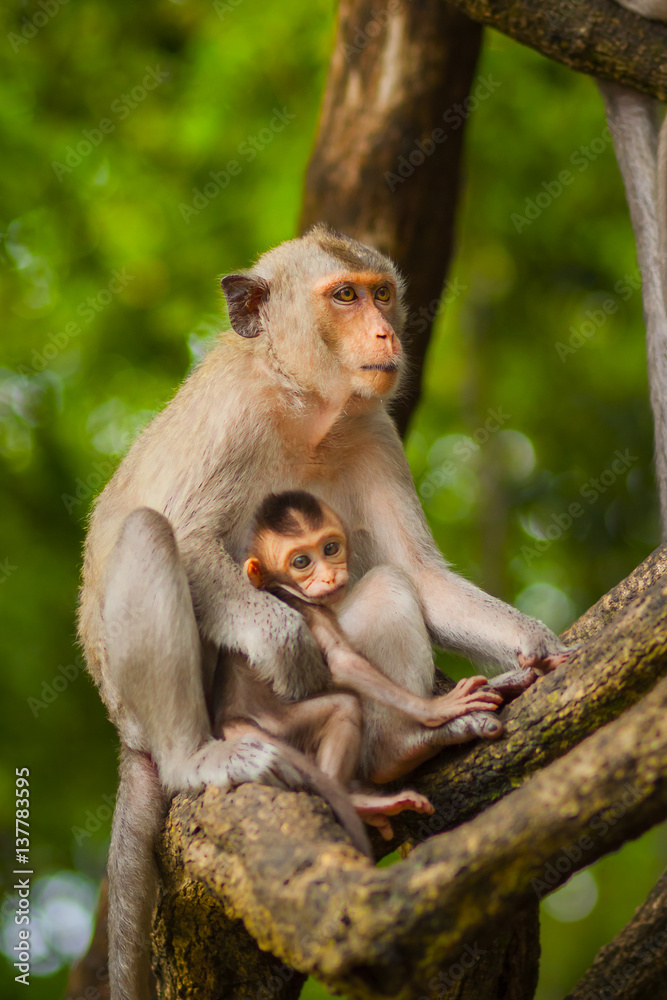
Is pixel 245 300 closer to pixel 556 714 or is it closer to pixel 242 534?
pixel 242 534

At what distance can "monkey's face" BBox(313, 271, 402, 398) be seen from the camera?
359cm

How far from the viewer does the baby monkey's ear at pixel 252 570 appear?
11.5 feet

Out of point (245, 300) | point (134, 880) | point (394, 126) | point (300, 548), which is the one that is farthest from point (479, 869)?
point (394, 126)

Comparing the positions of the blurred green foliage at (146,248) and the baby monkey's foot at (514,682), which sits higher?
the blurred green foliage at (146,248)

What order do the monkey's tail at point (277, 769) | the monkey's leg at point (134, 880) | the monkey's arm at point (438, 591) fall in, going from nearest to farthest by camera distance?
the monkey's tail at point (277, 769), the monkey's leg at point (134, 880), the monkey's arm at point (438, 591)

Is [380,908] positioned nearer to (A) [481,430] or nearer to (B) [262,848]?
(B) [262,848]

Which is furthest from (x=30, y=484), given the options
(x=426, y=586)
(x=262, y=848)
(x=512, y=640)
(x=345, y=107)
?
(x=262, y=848)

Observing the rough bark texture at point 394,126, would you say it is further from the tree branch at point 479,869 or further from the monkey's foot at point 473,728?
the tree branch at point 479,869

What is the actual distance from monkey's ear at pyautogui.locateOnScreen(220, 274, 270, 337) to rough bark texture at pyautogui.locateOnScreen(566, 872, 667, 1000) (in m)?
2.61

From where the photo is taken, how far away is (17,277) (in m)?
7.31

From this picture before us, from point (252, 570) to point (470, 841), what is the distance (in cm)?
162

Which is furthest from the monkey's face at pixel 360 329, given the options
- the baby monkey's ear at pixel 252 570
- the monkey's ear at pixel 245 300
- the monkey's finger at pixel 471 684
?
the monkey's finger at pixel 471 684

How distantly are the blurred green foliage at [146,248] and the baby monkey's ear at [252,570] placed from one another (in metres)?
3.10

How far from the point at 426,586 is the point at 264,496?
734 millimetres
